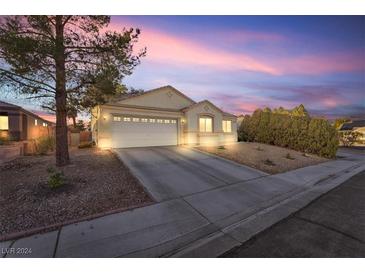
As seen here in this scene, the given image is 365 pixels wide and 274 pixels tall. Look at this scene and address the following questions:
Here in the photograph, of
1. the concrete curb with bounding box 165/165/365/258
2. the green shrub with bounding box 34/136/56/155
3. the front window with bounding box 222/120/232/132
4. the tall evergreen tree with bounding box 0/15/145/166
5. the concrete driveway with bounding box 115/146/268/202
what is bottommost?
the concrete curb with bounding box 165/165/365/258

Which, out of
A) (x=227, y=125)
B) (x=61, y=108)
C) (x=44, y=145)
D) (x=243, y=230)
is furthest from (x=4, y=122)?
(x=243, y=230)

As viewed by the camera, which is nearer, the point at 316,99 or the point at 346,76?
the point at 346,76

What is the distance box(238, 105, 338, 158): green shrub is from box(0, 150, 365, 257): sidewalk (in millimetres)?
11191

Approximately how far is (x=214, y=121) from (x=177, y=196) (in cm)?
1237

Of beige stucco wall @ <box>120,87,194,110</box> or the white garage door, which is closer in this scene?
the white garage door

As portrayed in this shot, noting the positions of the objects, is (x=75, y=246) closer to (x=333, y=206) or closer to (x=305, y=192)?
(x=333, y=206)

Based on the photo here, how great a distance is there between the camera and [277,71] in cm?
1162

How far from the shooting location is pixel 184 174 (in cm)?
723

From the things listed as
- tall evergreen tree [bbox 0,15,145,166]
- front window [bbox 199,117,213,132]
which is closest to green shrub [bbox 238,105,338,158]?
front window [bbox 199,117,213,132]

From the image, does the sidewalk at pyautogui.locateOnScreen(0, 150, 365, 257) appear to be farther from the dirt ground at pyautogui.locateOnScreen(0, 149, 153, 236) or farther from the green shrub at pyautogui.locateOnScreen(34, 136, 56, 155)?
the green shrub at pyautogui.locateOnScreen(34, 136, 56, 155)

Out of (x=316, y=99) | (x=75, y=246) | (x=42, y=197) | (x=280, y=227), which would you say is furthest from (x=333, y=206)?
(x=316, y=99)

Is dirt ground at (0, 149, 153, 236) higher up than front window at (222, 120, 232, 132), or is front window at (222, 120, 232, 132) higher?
front window at (222, 120, 232, 132)

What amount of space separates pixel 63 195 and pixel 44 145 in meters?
7.79

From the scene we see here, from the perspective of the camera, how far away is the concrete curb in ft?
9.78
